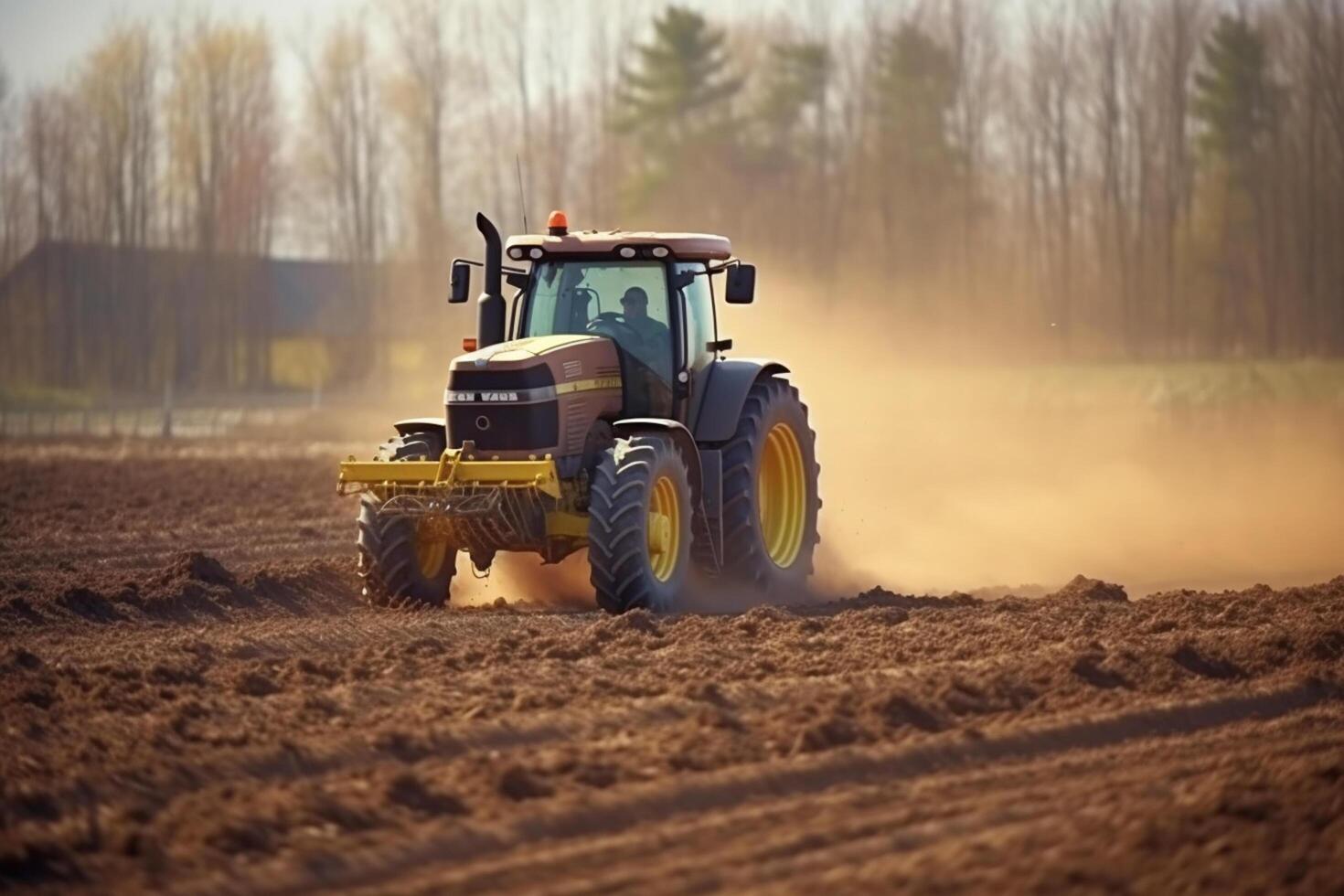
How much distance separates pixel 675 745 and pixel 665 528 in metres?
4.43

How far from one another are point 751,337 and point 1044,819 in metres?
13.9

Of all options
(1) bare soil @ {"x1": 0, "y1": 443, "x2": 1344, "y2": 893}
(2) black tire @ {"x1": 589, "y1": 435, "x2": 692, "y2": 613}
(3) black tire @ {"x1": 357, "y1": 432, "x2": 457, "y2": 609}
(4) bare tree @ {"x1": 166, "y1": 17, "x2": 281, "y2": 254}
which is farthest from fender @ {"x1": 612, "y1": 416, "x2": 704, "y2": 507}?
(4) bare tree @ {"x1": 166, "y1": 17, "x2": 281, "y2": 254}

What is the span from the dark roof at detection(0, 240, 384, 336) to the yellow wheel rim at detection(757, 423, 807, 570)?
1922 inches

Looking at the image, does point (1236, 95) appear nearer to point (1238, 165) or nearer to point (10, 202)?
point (1238, 165)

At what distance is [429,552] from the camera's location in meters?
12.7

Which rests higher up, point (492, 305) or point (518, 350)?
point (492, 305)

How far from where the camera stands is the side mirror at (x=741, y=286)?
13070mm

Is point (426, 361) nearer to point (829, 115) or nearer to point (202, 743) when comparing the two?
point (829, 115)

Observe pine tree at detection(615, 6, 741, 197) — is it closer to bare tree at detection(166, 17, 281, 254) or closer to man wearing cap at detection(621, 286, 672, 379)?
bare tree at detection(166, 17, 281, 254)

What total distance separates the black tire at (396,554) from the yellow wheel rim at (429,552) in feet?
0.06

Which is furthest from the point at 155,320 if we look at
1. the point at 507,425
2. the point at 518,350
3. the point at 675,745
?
the point at 675,745

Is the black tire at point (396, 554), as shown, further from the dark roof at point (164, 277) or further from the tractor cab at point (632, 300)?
the dark roof at point (164, 277)

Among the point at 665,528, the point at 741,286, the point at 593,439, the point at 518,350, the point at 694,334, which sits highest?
the point at 741,286

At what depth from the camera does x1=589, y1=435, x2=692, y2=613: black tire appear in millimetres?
11695
